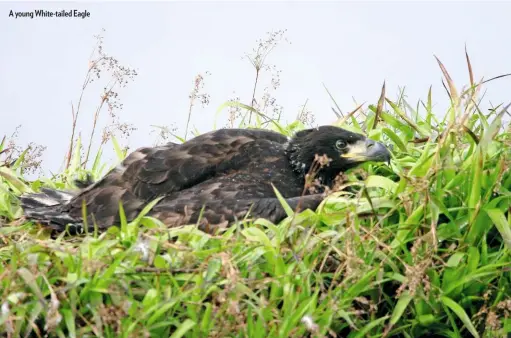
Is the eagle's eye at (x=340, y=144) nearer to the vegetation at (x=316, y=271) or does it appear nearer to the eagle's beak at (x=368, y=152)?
the eagle's beak at (x=368, y=152)

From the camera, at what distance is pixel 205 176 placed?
20.6ft

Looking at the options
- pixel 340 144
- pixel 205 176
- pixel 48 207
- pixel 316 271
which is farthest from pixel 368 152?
pixel 48 207

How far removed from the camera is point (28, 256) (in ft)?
15.3

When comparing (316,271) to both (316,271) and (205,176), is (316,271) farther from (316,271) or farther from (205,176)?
(205,176)

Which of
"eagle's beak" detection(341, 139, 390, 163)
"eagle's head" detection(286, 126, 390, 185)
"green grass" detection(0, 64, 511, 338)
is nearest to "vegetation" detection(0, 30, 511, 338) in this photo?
"green grass" detection(0, 64, 511, 338)

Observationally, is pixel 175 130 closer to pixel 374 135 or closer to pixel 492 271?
pixel 374 135

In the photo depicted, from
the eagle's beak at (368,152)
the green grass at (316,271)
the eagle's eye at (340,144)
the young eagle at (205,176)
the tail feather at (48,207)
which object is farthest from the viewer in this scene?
the eagle's eye at (340,144)

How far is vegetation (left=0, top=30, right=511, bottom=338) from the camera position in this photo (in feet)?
14.4

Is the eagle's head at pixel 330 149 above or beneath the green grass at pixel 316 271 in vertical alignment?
above

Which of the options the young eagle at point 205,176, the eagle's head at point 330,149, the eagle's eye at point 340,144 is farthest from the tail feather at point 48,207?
the eagle's eye at point 340,144

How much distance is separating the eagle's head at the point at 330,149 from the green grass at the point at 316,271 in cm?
96

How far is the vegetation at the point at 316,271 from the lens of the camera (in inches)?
173

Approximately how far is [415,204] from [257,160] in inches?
65.0

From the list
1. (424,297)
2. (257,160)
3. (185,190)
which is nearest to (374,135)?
(257,160)
